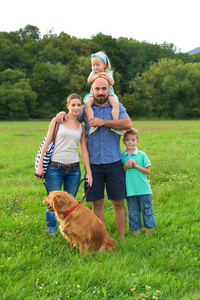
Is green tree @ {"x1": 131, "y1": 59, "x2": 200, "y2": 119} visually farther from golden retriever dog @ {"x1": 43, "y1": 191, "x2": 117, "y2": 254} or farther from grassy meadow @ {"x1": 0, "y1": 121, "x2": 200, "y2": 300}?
golden retriever dog @ {"x1": 43, "y1": 191, "x2": 117, "y2": 254}

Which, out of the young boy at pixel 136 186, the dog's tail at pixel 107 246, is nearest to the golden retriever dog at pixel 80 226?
the dog's tail at pixel 107 246

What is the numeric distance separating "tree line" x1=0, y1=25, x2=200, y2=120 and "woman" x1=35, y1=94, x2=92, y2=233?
156 ft

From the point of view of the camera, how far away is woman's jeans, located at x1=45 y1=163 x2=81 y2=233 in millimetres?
4379

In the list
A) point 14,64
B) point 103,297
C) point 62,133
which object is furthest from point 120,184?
point 14,64

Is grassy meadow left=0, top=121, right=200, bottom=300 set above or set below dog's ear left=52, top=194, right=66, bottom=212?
below

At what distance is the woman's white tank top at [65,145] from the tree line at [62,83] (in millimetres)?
47625

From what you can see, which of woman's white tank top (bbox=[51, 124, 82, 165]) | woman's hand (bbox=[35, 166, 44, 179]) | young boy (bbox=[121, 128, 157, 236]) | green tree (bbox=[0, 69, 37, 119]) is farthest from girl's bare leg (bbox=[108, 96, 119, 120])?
green tree (bbox=[0, 69, 37, 119])

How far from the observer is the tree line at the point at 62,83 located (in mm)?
51947

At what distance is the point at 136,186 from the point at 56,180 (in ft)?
4.37

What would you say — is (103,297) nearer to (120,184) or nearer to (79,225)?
(79,225)

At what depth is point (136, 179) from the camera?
453cm

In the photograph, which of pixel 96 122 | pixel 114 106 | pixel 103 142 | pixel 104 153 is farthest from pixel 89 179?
pixel 114 106

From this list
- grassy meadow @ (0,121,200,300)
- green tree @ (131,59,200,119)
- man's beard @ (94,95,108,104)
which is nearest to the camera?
grassy meadow @ (0,121,200,300)

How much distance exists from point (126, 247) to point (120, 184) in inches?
39.2
